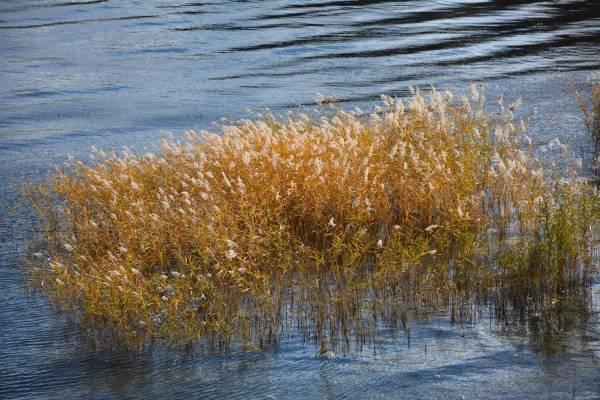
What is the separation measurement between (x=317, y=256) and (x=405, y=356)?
5.31ft

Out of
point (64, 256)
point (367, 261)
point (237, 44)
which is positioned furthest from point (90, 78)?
point (367, 261)

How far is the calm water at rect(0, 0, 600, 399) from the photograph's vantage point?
617 cm

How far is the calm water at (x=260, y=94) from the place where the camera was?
617cm

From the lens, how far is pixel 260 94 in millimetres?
16031

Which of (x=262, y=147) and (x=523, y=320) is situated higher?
(x=262, y=147)

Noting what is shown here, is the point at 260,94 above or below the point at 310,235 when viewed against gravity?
above

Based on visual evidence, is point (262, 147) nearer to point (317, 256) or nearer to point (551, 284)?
point (317, 256)

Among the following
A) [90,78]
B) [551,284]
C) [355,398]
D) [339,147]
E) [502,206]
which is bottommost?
[355,398]

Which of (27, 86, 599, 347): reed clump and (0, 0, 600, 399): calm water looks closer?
Answer: (0, 0, 600, 399): calm water

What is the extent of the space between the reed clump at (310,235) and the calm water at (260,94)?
349 millimetres

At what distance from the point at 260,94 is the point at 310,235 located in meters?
7.86

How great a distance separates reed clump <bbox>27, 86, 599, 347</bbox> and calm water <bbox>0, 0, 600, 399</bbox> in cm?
35

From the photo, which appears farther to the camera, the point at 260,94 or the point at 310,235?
the point at 260,94

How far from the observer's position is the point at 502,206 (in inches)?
363
